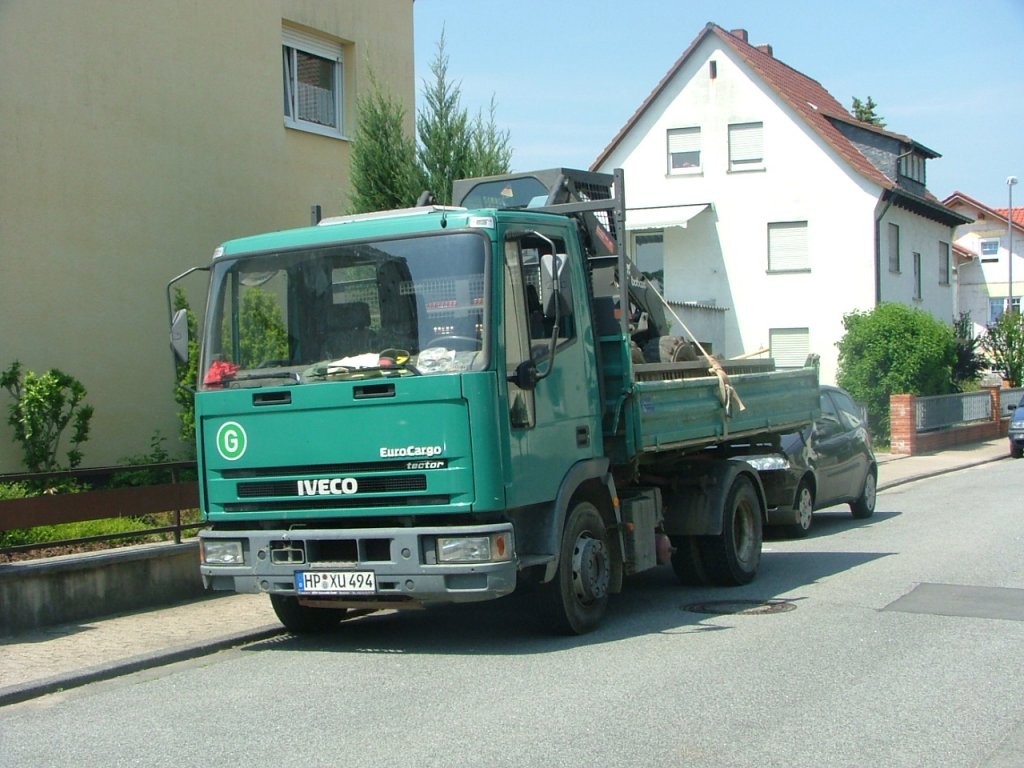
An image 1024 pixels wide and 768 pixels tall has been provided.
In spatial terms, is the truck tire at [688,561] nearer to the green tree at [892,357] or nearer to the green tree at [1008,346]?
the green tree at [892,357]

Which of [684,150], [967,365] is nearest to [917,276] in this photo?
[967,365]

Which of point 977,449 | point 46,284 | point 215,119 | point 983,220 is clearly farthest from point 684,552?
point 983,220

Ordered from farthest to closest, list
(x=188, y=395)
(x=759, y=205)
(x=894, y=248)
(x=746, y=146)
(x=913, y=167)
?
(x=913, y=167), (x=894, y=248), (x=746, y=146), (x=759, y=205), (x=188, y=395)

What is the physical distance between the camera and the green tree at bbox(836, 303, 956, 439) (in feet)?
100.0

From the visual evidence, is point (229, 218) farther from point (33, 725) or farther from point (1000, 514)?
point (1000, 514)

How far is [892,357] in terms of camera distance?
3086cm

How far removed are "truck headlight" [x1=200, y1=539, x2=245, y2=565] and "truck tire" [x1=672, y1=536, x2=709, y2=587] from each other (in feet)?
13.5

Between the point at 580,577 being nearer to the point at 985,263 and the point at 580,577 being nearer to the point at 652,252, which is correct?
the point at 652,252

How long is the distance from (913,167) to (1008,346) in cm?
680

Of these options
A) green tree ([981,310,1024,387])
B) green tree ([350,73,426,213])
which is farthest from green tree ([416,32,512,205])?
green tree ([981,310,1024,387])

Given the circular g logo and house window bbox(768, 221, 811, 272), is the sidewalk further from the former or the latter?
house window bbox(768, 221, 811, 272)

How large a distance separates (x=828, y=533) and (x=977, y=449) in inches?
706

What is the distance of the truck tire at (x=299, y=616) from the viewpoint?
8.99 meters

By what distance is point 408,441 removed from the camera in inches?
301
